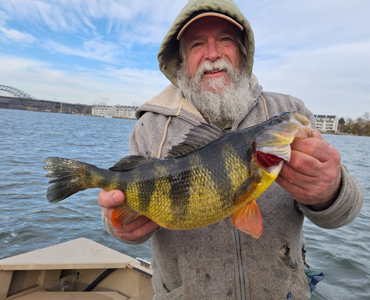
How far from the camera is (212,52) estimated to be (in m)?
3.15

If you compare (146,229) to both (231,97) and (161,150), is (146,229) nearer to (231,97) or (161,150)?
(161,150)

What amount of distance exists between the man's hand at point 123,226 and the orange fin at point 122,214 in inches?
1.6

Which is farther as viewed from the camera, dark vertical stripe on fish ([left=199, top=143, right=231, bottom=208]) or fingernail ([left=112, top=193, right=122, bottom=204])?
fingernail ([left=112, top=193, right=122, bottom=204])

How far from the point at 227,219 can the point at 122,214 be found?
0.98 m

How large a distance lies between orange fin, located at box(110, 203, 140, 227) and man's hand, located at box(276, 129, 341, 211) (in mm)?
1228

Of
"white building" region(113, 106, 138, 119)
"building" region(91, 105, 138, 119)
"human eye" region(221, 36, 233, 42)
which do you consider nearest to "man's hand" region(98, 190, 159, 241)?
"human eye" region(221, 36, 233, 42)

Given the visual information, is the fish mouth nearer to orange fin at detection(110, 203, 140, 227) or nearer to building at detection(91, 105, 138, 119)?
orange fin at detection(110, 203, 140, 227)

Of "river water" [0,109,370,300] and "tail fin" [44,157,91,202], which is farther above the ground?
"tail fin" [44,157,91,202]

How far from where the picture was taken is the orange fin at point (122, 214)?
2.38m

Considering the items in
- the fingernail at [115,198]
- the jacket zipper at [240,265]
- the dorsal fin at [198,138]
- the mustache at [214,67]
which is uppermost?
the mustache at [214,67]

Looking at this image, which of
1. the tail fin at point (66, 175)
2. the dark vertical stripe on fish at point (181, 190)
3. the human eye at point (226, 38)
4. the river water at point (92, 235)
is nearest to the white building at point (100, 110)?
the river water at point (92, 235)

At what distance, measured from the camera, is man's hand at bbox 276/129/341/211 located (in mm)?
1794

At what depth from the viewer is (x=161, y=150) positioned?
304cm

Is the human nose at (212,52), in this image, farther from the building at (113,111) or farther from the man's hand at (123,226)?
the building at (113,111)
